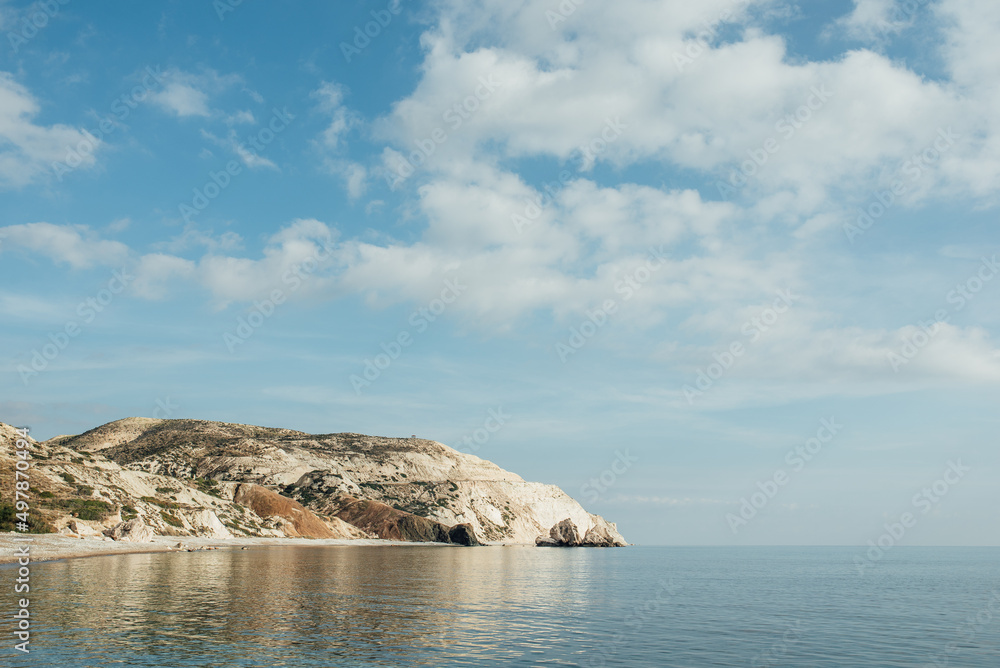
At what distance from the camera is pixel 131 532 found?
293 ft

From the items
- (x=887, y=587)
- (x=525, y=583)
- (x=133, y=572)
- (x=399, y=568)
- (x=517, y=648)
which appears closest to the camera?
(x=517, y=648)

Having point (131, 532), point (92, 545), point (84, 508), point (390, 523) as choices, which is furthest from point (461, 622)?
point (390, 523)

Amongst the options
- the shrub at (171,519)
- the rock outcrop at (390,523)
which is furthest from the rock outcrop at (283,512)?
the shrub at (171,519)

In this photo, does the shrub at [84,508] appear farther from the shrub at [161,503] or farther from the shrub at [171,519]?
the shrub at [161,503]

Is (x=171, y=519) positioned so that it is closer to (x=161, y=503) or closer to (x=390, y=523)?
(x=161, y=503)

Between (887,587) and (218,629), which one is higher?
(218,629)

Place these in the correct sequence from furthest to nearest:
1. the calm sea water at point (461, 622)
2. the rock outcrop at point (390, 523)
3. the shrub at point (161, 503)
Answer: the rock outcrop at point (390, 523) < the shrub at point (161, 503) < the calm sea water at point (461, 622)

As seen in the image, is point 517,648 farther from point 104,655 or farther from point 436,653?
point 104,655

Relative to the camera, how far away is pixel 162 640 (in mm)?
27859

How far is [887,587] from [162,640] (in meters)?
69.6

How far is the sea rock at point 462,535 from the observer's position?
180625 millimetres

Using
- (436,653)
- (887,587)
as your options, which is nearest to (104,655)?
(436,653)

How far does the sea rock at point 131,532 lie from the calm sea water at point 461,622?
2599 centimetres

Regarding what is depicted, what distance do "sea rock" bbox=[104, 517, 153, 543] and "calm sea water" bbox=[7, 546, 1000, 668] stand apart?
25992 millimetres
